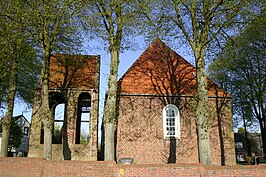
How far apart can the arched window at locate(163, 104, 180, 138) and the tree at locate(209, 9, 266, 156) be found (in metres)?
5.59

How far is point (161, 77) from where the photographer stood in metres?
19.7

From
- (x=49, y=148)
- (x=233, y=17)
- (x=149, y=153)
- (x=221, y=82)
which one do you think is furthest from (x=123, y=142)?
(x=221, y=82)

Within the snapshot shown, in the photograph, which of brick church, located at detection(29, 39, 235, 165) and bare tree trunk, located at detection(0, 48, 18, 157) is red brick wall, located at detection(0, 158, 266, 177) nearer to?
bare tree trunk, located at detection(0, 48, 18, 157)

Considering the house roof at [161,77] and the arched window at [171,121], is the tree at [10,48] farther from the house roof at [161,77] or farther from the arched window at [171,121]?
the arched window at [171,121]

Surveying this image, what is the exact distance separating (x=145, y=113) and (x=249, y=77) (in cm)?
1359

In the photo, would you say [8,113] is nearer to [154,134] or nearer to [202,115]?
[154,134]

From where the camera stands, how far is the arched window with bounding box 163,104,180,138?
18.1 meters

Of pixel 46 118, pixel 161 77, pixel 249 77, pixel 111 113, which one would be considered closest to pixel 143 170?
pixel 111 113

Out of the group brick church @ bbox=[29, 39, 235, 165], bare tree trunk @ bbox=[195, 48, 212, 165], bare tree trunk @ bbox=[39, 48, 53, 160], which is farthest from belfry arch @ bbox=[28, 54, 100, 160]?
bare tree trunk @ bbox=[195, 48, 212, 165]

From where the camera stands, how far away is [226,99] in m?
19.1

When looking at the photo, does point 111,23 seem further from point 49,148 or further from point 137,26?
point 49,148

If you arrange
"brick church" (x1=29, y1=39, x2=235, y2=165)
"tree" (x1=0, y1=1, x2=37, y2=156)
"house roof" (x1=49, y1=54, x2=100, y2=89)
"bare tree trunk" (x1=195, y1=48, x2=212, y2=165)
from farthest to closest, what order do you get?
"house roof" (x1=49, y1=54, x2=100, y2=89) < "brick church" (x1=29, y1=39, x2=235, y2=165) < "tree" (x1=0, y1=1, x2=37, y2=156) < "bare tree trunk" (x1=195, y1=48, x2=212, y2=165)

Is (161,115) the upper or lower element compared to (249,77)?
lower

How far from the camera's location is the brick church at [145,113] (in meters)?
→ 17.3
